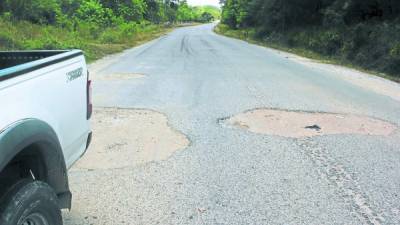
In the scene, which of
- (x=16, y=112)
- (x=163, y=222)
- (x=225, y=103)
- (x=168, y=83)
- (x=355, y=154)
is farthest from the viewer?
(x=168, y=83)

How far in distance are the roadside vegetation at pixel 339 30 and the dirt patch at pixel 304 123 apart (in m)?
8.72

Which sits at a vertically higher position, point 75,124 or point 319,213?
point 75,124

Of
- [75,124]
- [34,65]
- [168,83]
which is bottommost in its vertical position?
[168,83]

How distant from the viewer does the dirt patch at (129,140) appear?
17.4 ft

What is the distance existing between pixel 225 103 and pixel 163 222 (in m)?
5.14

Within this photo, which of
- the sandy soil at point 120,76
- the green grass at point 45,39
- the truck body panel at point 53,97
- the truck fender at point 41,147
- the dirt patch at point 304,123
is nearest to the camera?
the truck fender at point 41,147

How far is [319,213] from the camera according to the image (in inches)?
157

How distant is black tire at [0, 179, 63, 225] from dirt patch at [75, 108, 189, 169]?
7.89 ft

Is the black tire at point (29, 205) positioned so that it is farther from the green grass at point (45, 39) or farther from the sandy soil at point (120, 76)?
the green grass at point (45, 39)

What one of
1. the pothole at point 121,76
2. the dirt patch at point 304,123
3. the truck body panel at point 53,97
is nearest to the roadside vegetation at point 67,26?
the pothole at point 121,76

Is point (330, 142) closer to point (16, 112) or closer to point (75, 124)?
point (75, 124)

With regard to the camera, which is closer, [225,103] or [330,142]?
[330,142]

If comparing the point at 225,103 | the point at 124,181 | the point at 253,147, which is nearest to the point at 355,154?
the point at 253,147

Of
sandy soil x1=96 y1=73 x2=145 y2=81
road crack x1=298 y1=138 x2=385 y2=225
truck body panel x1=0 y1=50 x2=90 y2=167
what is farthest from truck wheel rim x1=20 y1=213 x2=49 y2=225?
sandy soil x1=96 y1=73 x2=145 y2=81
